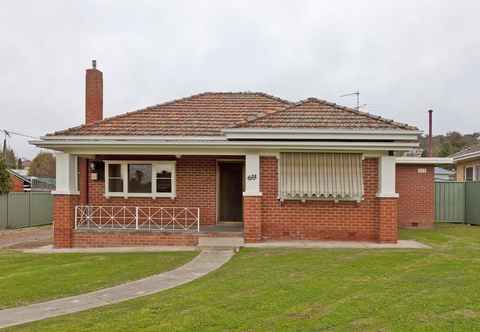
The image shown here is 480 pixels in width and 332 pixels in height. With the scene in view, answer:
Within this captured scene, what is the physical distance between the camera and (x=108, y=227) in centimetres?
1277

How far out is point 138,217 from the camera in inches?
533

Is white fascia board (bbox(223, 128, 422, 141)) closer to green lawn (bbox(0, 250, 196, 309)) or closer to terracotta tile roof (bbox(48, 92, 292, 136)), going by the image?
terracotta tile roof (bbox(48, 92, 292, 136))

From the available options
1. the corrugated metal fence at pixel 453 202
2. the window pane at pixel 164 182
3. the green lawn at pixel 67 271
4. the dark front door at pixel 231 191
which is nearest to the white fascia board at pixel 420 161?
the corrugated metal fence at pixel 453 202

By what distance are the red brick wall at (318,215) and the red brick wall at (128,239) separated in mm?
2360

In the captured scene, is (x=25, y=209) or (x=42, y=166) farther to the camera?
(x=42, y=166)

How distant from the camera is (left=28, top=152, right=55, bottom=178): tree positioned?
60544 millimetres

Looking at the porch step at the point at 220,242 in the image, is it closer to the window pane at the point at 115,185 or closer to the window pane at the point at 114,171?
the window pane at the point at 115,185

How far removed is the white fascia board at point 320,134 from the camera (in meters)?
11.3

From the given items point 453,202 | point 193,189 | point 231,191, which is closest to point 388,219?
point 231,191

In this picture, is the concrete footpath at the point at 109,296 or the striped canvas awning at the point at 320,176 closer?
the concrete footpath at the point at 109,296

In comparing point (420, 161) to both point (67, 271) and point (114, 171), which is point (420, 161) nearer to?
point (114, 171)

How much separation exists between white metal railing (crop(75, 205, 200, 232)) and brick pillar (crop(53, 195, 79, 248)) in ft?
3.14

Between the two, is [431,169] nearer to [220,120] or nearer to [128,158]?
[220,120]

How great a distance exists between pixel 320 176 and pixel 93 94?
9.86 meters
